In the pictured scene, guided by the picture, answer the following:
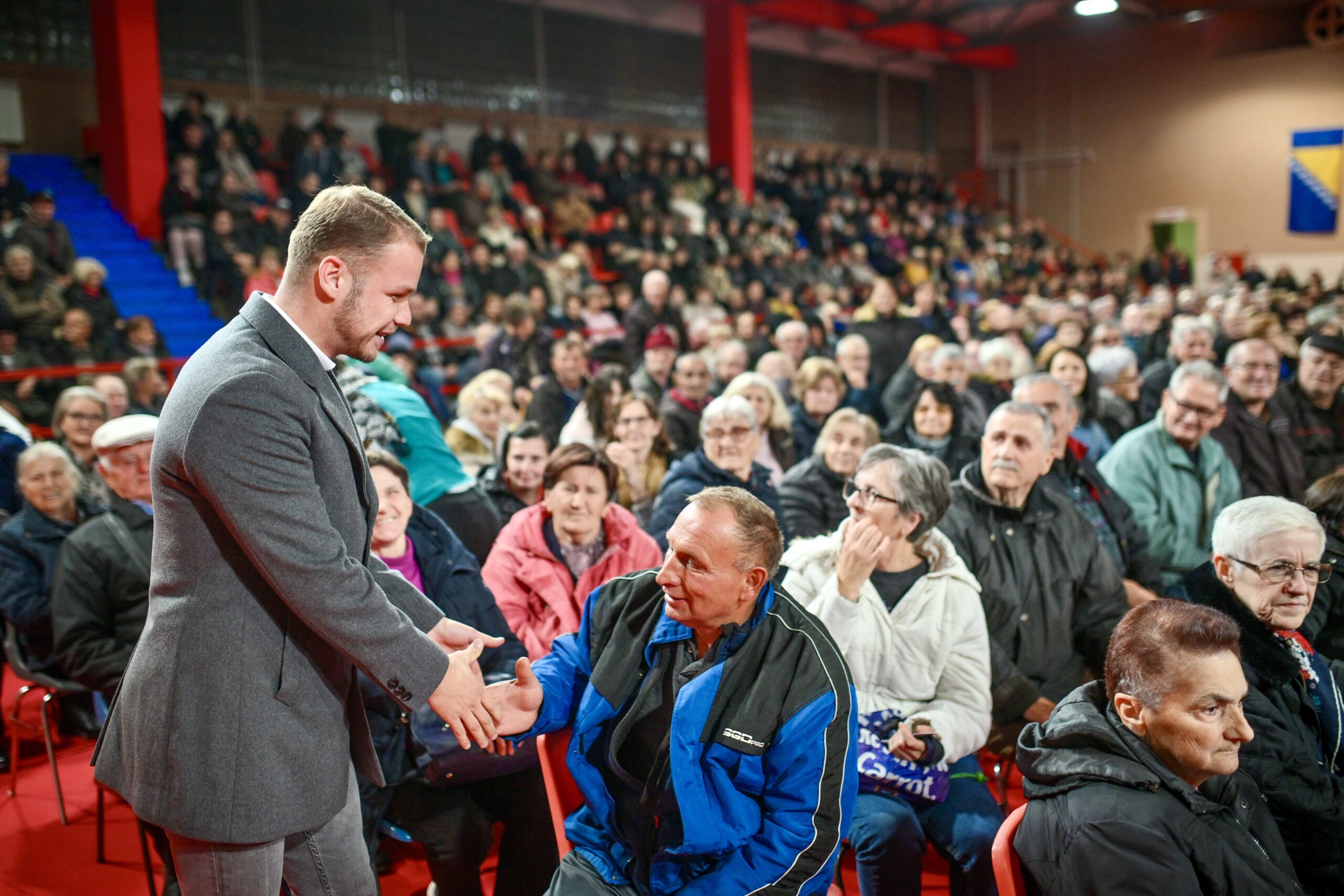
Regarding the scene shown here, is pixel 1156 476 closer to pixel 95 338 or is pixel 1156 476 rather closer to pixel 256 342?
pixel 256 342

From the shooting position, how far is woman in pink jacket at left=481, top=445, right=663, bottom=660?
2.88 m

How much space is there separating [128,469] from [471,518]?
1099 mm

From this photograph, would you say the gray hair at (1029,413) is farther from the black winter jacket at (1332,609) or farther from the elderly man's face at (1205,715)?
the elderly man's face at (1205,715)

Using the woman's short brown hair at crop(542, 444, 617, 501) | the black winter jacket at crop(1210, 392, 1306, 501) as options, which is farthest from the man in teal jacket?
the woman's short brown hair at crop(542, 444, 617, 501)

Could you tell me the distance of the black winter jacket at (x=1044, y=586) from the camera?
2.92 m

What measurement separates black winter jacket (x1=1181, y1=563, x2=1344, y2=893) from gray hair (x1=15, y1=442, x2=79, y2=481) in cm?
379

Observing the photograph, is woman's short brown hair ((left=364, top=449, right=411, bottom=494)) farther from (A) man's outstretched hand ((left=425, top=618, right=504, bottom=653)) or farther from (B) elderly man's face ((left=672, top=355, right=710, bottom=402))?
(B) elderly man's face ((left=672, top=355, right=710, bottom=402))

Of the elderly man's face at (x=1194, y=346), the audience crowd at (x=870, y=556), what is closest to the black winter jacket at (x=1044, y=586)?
the audience crowd at (x=870, y=556)

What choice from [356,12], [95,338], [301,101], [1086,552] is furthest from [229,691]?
[356,12]

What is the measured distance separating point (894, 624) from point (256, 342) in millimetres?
1688

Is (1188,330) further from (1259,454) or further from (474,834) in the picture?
(474,834)

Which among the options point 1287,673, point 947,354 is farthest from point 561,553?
point 947,354

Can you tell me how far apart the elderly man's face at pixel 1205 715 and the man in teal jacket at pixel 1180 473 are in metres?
2.22

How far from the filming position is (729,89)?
48.1 ft
